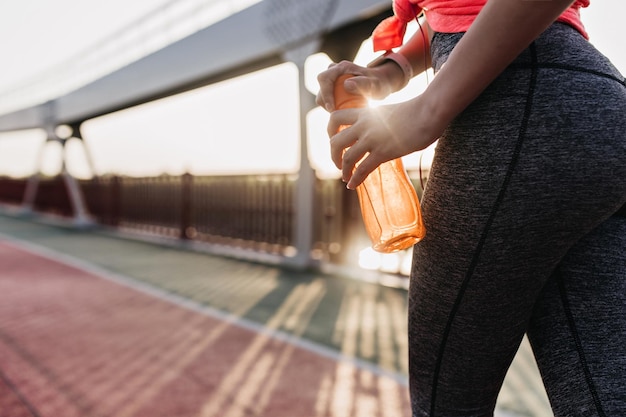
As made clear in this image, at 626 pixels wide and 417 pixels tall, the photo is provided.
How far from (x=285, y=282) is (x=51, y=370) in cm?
353

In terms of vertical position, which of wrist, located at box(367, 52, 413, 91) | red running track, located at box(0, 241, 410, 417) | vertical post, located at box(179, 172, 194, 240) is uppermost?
wrist, located at box(367, 52, 413, 91)

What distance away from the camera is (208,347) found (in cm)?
360

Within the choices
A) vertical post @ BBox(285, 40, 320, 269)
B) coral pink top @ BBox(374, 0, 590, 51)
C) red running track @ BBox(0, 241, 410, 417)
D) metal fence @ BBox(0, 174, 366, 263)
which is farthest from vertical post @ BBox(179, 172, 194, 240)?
coral pink top @ BBox(374, 0, 590, 51)

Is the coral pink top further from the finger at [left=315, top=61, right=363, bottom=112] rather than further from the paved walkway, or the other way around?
the paved walkway

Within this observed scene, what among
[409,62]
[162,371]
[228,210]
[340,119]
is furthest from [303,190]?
[340,119]

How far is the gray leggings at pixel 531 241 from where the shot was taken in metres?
0.75

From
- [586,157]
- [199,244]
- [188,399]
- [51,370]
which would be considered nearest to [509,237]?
[586,157]

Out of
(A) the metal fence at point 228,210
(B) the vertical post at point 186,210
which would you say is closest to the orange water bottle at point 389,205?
(A) the metal fence at point 228,210

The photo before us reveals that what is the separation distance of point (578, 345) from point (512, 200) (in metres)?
0.29

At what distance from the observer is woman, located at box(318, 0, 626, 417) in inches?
29.2

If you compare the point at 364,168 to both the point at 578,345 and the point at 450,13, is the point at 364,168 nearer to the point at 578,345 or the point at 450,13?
the point at 450,13

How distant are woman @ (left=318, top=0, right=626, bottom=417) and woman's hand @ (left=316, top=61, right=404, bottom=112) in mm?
28

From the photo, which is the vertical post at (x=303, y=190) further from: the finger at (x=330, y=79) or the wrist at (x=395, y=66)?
the finger at (x=330, y=79)

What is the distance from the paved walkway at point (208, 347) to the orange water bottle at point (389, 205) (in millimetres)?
1842
